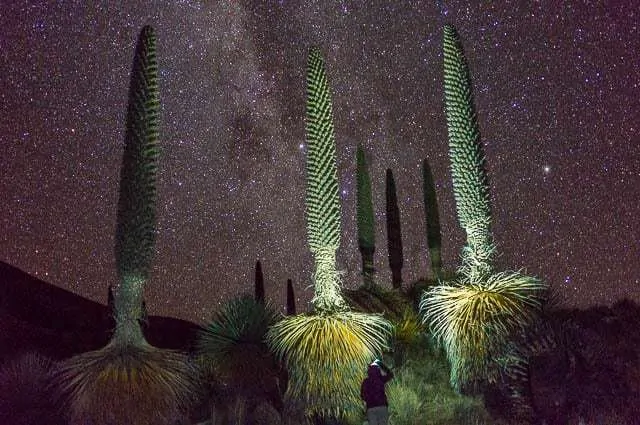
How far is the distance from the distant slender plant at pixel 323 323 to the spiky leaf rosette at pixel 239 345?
142cm

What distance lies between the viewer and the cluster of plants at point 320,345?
10.2 meters

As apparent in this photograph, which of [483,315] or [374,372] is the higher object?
[483,315]

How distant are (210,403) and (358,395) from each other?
363cm

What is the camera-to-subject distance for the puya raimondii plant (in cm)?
1016

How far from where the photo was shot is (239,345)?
1391cm

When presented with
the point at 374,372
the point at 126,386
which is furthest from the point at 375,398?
the point at 126,386

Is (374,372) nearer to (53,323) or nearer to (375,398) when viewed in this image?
(375,398)

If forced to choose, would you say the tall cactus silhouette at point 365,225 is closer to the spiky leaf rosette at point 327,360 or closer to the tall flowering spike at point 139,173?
the spiky leaf rosette at point 327,360

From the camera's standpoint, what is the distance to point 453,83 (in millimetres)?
12141

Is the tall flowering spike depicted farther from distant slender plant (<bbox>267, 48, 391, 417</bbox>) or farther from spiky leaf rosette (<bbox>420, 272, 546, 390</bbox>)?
spiky leaf rosette (<bbox>420, 272, 546, 390</bbox>)

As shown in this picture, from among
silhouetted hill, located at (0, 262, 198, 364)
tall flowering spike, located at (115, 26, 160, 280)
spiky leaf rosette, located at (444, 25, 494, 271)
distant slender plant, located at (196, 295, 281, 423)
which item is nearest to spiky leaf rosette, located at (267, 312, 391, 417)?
spiky leaf rosette, located at (444, 25, 494, 271)

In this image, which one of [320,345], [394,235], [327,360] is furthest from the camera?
[394,235]

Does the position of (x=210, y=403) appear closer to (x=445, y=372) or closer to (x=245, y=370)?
(x=245, y=370)

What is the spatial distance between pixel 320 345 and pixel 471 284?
2567mm
